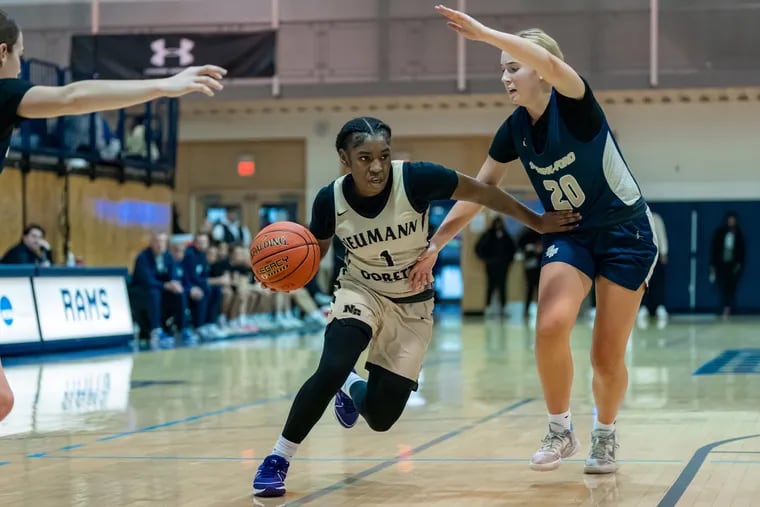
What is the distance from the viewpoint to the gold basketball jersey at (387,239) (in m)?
5.11

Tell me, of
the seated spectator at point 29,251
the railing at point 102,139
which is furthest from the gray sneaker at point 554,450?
the railing at point 102,139

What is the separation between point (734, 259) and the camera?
23453 mm

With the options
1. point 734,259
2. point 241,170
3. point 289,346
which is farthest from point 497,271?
point 289,346

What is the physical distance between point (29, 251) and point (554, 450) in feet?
34.3

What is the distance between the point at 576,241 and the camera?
523cm

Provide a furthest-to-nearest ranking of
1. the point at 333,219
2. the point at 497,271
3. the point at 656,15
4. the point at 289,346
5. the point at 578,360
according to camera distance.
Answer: the point at 497,271, the point at 656,15, the point at 289,346, the point at 578,360, the point at 333,219

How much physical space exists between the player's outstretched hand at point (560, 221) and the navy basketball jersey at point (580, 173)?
28mm

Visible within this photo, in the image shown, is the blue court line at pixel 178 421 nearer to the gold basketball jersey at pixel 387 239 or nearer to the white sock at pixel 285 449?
the white sock at pixel 285 449

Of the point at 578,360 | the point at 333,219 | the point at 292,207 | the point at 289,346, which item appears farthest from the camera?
the point at 292,207

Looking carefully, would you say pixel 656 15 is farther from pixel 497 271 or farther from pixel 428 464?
pixel 428 464

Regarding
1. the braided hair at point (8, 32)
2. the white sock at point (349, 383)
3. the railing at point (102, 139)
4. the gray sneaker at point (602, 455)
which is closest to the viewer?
the braided hair at point (8, 32)

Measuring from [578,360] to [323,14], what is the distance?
13.9 m

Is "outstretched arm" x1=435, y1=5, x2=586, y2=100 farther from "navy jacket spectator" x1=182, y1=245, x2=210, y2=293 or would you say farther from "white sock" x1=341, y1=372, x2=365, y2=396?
"navy jacket spectator" x1=182, y1=245, x2=210, y2=293

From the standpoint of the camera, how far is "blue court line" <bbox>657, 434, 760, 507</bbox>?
4.69 metres
